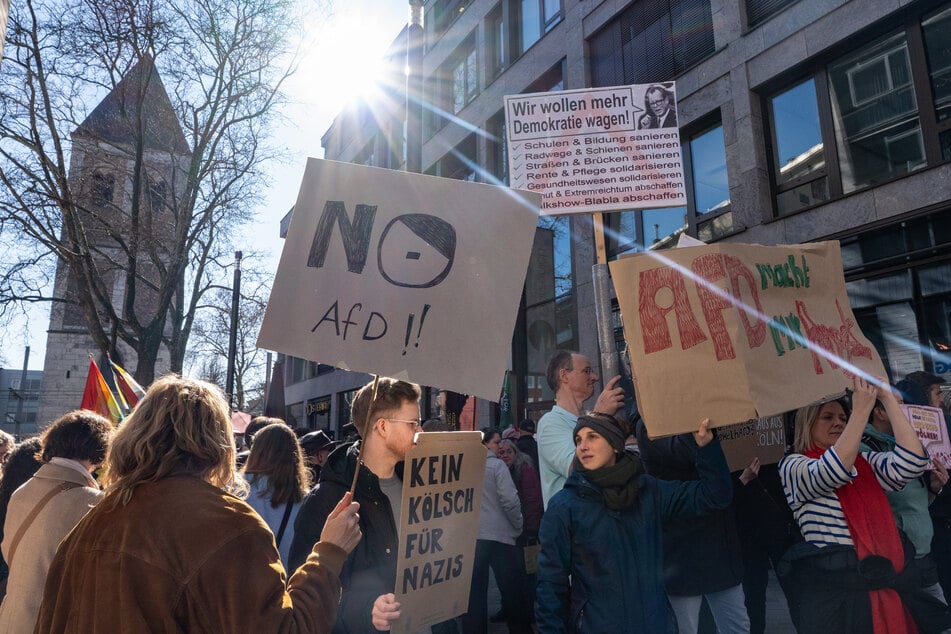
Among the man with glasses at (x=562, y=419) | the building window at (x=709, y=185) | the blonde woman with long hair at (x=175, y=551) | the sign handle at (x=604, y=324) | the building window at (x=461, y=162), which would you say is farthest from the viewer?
the building window at (x=461, y=162)

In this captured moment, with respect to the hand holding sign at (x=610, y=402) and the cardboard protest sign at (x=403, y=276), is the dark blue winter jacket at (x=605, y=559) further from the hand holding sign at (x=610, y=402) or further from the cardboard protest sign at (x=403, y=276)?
the cardboard protest sign at (x=403, y=276)

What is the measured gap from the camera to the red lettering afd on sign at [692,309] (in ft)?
9.50

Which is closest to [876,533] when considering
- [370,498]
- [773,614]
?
[370,498]

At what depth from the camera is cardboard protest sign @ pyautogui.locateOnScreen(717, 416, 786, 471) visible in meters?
4.10

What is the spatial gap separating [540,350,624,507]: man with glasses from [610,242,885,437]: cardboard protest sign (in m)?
0.44

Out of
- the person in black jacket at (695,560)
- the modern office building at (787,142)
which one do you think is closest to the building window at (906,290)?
the modern office building at (787,142)

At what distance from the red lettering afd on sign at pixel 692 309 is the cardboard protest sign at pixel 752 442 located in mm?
1294

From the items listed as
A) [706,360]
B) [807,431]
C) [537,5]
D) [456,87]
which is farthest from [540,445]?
[456,87]

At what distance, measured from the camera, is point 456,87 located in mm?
19703

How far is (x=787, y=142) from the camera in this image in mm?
10016

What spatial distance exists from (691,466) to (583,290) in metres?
9.59

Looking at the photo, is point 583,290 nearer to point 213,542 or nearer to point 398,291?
point 398,291

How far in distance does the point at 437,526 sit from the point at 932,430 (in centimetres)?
368

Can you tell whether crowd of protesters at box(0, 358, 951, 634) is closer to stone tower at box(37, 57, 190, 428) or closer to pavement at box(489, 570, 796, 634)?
pavement at box(489, 570, 796, 634)
